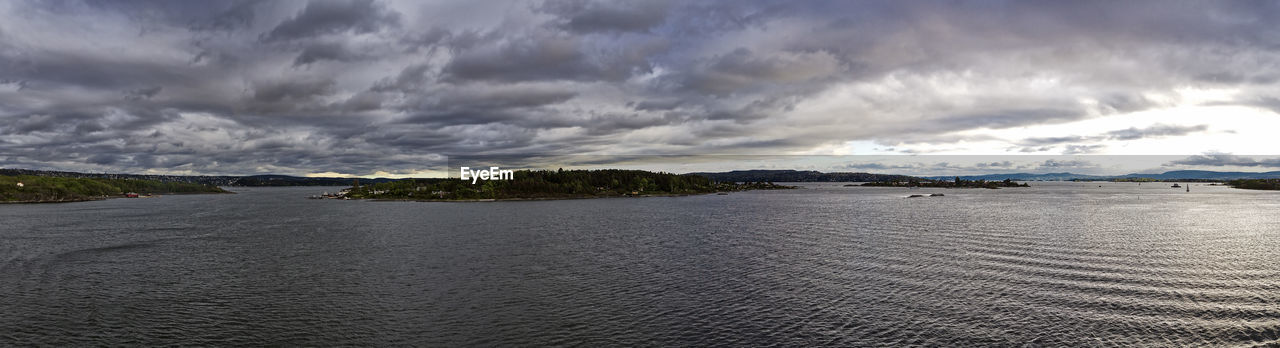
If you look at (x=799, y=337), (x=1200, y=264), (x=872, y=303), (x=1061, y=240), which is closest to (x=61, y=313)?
(x=799, y=337)

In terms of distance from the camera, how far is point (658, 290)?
122 ft

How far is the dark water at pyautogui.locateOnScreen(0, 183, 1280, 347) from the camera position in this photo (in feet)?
88.5

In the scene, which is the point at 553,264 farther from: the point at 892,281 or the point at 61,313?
the point at 61,313

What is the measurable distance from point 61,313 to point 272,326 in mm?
13038

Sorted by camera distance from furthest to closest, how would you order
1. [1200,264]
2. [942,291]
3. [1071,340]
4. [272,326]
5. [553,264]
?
[553,264]
[1200,264]
[942,291]
[272,326]
[1071,340]

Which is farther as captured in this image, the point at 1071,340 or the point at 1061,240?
the point at 1061,240

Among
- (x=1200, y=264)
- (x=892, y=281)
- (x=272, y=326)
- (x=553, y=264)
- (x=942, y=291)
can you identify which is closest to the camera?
(x=272, y=326)

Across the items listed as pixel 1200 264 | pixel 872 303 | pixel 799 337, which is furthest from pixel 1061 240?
pixel 799 337

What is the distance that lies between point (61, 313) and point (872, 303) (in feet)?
144

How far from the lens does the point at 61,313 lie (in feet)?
103

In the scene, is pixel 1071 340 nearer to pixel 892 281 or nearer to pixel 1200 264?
pixel 892 281

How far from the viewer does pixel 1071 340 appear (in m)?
24.9

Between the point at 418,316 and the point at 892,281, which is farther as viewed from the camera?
the point at 892,281

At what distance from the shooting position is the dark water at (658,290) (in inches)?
1062
